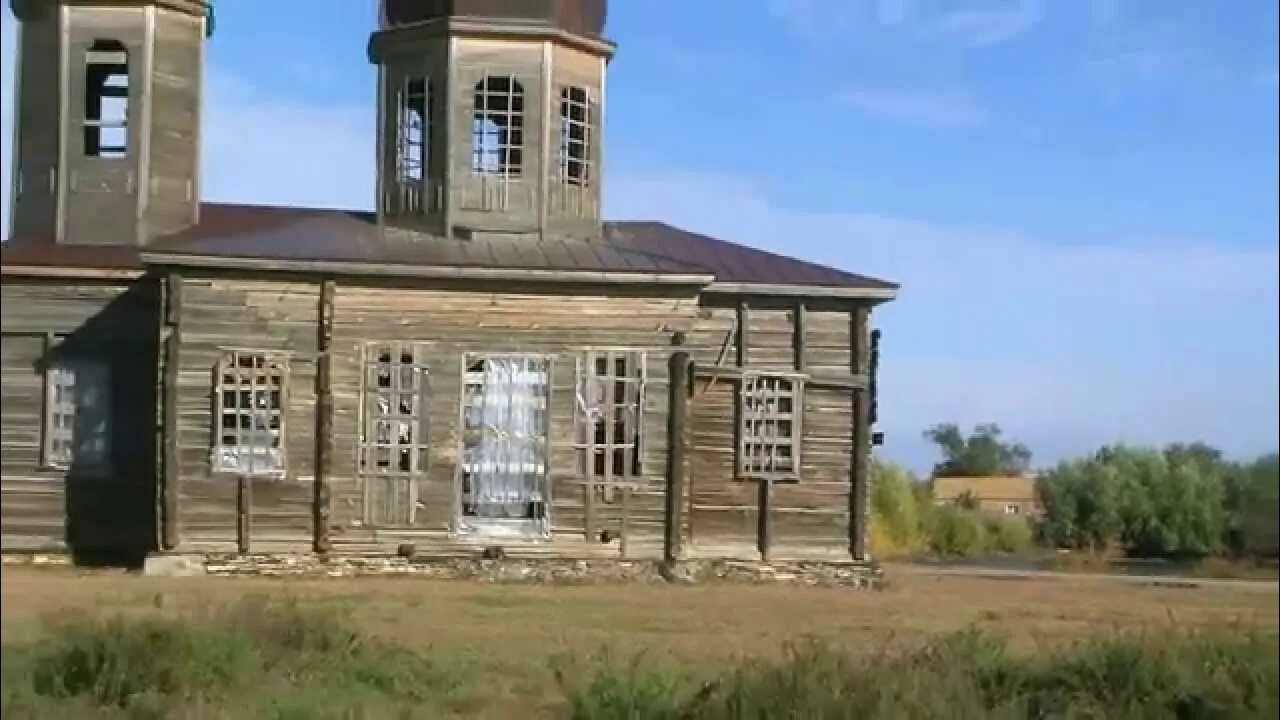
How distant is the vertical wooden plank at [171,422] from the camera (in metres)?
12.0

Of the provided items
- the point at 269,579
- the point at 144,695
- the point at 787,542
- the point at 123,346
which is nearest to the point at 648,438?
the point at 787,542

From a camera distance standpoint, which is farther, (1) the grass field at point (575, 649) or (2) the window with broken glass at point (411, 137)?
(2) the window with broken glass at point (411, 137)

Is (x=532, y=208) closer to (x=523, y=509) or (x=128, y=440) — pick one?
(x=523, y=509)

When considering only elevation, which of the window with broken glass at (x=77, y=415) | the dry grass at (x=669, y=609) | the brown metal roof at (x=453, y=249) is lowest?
the dry grass at (x=669, y=609)

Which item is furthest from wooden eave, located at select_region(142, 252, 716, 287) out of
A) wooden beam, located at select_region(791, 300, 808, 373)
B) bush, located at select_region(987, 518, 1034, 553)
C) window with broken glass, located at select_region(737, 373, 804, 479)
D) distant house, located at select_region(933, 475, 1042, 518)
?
bush, located at select_region(987, 518, 1034, 553)

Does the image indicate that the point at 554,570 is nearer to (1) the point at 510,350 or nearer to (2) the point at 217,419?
(1) the point at 510,350

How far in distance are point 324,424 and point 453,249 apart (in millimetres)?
1864

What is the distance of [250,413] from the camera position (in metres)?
13.2

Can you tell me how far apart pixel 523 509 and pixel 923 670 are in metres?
7.95

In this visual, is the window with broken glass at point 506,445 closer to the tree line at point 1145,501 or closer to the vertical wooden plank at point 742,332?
the vertical wooden plank at point 742,332

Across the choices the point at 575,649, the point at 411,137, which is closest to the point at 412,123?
the point at 411,137

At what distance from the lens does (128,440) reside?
8.29 m

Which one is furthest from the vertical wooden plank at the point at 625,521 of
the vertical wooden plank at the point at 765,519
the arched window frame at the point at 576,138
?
the arched window frame at the point at 576,138

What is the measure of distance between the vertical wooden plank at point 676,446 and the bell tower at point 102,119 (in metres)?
3.92
